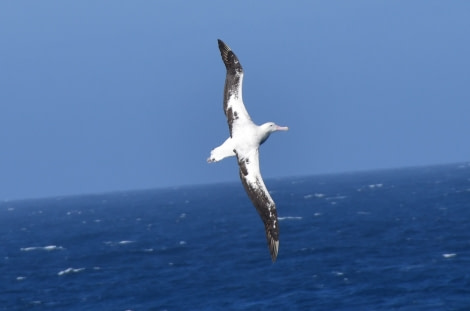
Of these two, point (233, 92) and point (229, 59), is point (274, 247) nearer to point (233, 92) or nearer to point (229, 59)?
point (233, 92)

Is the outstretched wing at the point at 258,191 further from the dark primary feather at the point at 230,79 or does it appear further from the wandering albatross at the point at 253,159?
the dark primary feather at the point at 230,79

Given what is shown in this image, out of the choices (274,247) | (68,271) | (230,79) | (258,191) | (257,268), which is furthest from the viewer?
(68,271)

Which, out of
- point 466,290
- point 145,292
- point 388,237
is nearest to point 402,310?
point 466,290

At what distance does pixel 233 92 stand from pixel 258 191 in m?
3.47

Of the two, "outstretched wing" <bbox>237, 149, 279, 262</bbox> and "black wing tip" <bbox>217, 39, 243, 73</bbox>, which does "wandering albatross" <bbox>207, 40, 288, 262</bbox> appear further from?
"black wing tip" <bbox>217, 39, 243, 73</bbox>

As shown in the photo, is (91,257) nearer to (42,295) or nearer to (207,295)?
(42,295)

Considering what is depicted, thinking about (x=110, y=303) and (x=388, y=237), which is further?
(x=388, y=237)

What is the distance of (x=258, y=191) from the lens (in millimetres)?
26672

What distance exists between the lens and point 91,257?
15400 cm

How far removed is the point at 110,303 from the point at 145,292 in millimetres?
6085

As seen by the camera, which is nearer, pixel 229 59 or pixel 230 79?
pixel 230 79

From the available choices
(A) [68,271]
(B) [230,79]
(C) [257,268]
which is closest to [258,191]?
(B) [230,79]

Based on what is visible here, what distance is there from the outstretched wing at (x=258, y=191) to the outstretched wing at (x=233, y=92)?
137 cm

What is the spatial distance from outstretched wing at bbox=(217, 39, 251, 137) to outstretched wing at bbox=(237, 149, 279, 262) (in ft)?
4.48
